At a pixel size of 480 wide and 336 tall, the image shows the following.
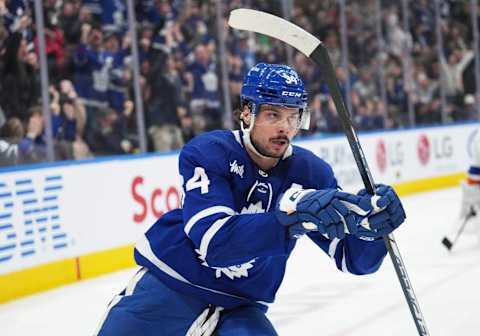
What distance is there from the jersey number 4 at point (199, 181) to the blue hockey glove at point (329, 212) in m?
0.28

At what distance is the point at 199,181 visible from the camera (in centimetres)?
230

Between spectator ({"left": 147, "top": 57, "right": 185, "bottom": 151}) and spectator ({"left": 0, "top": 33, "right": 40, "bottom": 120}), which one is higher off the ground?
spectator ({"left": 0, "top": 33, "right": 40, "bottom": 120})

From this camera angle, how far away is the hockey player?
2.17 m

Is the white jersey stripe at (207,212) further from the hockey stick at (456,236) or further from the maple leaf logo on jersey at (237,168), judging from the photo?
the hockey stick at (456,236)

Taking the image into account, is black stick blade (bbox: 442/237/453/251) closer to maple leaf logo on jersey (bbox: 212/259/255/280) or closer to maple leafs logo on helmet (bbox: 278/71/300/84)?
maple leaf logo on jersey (bbox: 212/259/255/280)

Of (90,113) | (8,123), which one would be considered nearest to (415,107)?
(90,113)

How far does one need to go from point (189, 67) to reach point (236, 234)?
594 centimetres

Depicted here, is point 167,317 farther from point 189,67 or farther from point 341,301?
point 189,67

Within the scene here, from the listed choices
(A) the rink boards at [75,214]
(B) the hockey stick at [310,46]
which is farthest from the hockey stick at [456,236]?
(B) the hockey stick at [310,46]

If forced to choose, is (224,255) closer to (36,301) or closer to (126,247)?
(36,301)

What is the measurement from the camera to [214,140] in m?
2.45

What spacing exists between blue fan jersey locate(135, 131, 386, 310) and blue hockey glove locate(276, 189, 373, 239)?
0.72ft

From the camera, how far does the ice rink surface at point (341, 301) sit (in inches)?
167

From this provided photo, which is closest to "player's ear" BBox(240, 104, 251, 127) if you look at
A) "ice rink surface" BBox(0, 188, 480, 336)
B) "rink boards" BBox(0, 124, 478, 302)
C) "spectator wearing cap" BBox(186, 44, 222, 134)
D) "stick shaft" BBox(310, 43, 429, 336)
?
"stick shaft" BBox(310, 43, 429, 336)
